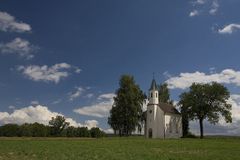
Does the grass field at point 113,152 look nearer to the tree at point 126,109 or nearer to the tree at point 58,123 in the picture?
the tree at point 126,109

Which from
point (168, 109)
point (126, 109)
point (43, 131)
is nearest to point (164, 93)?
point (168, 109)

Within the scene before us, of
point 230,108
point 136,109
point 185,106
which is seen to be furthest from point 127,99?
point 230,108

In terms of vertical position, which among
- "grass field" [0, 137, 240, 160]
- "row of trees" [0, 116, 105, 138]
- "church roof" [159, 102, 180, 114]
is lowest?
"grass field" [0, 137, 240, 160]

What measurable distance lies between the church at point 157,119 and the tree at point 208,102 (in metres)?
5.49

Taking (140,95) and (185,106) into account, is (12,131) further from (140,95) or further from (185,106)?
(185,106)

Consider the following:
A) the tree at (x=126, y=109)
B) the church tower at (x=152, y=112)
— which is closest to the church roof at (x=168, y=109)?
the church tower at (x=152, y=112)

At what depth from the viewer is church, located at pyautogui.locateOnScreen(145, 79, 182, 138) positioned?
3250 inches

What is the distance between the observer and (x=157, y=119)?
275ft

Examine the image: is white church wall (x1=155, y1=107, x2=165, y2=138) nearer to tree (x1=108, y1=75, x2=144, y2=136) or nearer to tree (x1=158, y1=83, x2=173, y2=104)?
tree (x1=108, y1=75, x2=144, y2=136)

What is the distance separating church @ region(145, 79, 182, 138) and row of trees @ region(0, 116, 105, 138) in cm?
1183

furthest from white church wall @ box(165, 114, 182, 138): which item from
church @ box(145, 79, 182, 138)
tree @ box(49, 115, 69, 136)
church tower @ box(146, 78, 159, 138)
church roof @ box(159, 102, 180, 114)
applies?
tree @ box(49, 115, 69, 136)

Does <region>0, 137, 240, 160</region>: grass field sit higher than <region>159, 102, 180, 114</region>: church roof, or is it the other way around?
<region>159, 102, 180, 114</region>: church roof

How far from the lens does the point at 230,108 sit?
257 feet

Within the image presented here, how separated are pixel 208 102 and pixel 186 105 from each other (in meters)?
5.09
